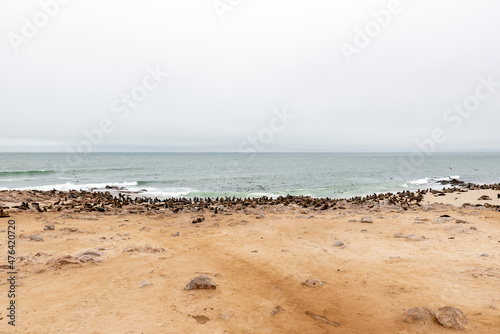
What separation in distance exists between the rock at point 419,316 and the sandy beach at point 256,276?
0.06m

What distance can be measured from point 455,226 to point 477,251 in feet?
12.1

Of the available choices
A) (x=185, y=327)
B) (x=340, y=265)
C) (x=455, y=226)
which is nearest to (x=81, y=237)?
(x=185, y=327)

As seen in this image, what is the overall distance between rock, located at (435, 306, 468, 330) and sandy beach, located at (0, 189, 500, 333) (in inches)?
4.8

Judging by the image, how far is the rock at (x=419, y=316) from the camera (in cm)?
532

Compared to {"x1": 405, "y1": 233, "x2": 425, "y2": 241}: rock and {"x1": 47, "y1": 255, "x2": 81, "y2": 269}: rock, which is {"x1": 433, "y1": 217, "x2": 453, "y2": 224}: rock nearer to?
{"x1": 405, "y1": 233, "x2": 425, "y2": 241}: rock

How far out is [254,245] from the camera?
10781 millimetres

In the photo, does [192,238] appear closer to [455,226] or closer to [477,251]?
[477,251]

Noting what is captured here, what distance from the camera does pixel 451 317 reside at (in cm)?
519

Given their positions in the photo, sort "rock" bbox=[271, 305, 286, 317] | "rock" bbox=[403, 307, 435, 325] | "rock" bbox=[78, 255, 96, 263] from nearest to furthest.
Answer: "rock" bbox=[403, 307, 435, 325], "rock" bbox=[271, 305, 286, 317], "rock" bbox=[78, 255, 96, 263]

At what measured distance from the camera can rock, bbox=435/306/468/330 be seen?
508 centimetres

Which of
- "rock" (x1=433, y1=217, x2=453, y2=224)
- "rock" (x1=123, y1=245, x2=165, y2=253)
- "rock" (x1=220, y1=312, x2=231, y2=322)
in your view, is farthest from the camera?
"rock" (x1=433, y1=217, x2=453, y2=224)

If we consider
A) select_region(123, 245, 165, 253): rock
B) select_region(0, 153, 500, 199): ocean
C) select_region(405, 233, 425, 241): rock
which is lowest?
select_region(0, 153, 500, 199): ocean

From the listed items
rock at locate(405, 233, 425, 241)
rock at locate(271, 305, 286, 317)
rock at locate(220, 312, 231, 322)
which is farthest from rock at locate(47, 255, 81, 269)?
rock at locate(405, 233, 425, 241)

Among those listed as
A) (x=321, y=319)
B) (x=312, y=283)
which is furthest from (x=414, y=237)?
(x=321, y=319)
